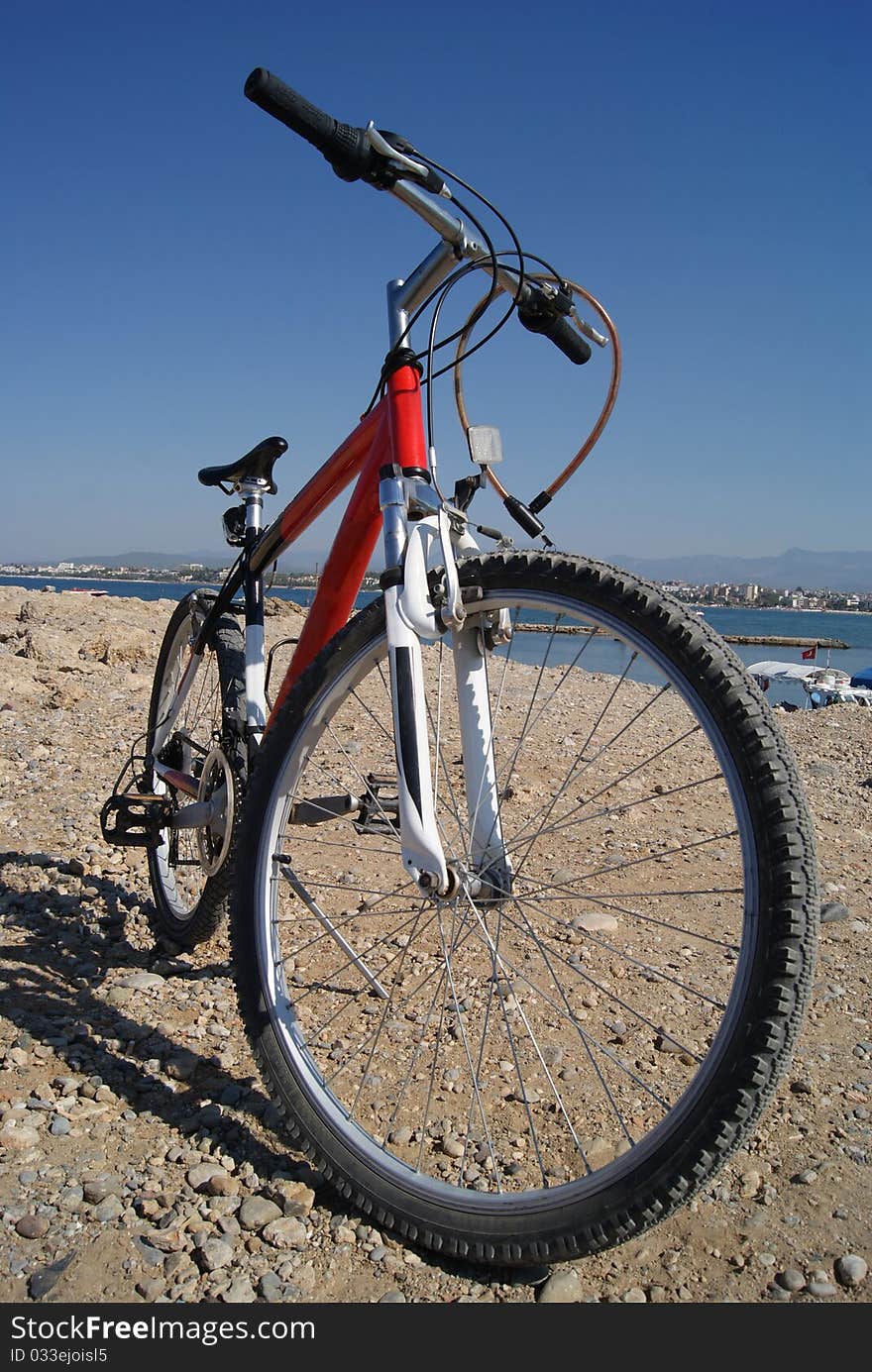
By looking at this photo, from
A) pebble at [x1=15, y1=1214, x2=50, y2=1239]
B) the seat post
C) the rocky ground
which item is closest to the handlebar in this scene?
the seat post

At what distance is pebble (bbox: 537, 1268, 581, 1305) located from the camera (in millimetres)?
1638

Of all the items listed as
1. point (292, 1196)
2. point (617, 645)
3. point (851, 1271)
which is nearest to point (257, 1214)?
point (292, 1196)

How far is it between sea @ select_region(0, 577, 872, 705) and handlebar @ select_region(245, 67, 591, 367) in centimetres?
77

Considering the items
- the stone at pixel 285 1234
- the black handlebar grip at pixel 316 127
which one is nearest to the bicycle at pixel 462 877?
the black handlebar grip at pixel 316 127

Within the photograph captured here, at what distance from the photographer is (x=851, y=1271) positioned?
1676 mm

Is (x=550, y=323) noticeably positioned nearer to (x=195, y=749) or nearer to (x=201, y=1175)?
(x=195, y=749)

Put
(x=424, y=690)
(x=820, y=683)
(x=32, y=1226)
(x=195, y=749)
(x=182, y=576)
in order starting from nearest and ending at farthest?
(x=32, y=1226), (x=424, y=690), (x=195, y=749), (x=182, y=576), (x=820, y=683)

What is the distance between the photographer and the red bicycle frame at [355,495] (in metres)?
2.19

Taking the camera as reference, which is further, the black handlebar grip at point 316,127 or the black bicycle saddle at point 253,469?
the black bicycle saddle at point 253,469

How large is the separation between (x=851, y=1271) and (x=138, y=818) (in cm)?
260

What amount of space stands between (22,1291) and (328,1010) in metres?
1.26

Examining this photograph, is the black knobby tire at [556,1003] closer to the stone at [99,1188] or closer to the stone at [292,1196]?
the stone at [292,1196]

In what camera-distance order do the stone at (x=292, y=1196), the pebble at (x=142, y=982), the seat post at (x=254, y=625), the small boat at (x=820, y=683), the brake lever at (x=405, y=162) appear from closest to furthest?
the stone at (x=292, y=1196) < the brake lever at (x=405, y=162) < the seat post at (x=254, y=625) < the pebble at (x=142, y=982) < the small boat at (x=820, y=683)

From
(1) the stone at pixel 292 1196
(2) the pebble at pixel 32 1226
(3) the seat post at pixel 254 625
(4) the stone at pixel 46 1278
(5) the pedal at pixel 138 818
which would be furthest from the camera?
(5) the pedal at pixel 138 818
